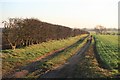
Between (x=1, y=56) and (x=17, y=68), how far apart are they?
417cm

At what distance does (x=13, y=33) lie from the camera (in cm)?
3500

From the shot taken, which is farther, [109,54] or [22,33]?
[22,33]

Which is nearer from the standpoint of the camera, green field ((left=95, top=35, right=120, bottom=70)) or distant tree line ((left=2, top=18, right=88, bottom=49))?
green field ((left=95, top=35, right=120, bottom=70))

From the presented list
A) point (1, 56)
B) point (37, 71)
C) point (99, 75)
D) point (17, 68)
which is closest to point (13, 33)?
point (1, 56)

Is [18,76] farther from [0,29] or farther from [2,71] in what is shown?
[0,29]

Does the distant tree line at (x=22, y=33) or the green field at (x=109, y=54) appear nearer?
the green field at (x=109, y=54)

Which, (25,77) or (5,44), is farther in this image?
(5,44)

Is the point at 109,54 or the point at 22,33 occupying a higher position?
the point at 22,33

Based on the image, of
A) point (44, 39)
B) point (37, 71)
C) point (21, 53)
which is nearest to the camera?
point (37, 71)

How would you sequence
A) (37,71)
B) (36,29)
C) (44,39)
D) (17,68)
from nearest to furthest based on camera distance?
(37,71) → (17,68) → (36,29) → (44,39)

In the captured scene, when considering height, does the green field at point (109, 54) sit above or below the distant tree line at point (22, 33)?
below

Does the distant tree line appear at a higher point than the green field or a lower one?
higher

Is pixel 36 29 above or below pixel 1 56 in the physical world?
above

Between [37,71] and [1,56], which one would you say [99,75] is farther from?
[1,56]
